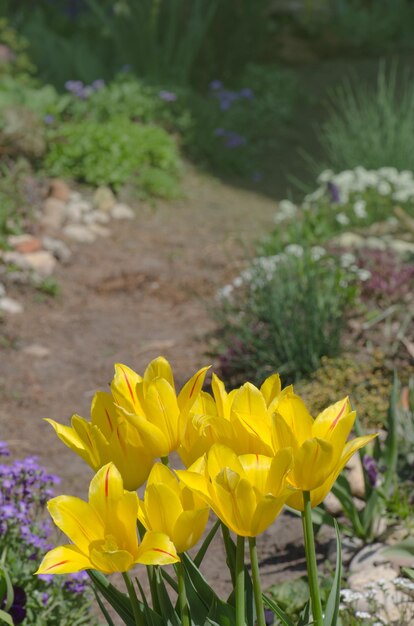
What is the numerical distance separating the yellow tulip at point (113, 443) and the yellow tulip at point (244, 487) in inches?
6.0

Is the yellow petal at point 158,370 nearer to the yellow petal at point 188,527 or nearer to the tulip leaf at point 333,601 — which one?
the yellow petal at point 188,527

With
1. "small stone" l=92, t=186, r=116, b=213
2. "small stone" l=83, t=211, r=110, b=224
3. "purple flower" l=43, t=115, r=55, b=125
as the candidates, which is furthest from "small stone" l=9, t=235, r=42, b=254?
"purple flower" l=43, t=115, r=55, b=125

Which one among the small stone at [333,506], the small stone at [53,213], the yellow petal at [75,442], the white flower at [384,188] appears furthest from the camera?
the small stone at [53,213]

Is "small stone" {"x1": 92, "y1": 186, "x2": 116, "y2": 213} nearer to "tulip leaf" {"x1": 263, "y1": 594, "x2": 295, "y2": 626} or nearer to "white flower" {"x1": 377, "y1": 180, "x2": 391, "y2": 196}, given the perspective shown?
"white flower" {"x1": 377, "y1": 180, "x2": 391, "y2": 196}

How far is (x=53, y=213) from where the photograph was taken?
301 inches

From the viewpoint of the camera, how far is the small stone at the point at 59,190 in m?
7.88

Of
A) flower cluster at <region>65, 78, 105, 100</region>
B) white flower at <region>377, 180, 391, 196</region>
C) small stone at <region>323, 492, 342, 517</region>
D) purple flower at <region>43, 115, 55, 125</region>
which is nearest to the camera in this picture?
small stone at <region>323, 492, 342, 517</region>

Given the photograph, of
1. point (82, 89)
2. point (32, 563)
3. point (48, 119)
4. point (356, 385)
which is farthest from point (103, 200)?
point (32, 563)

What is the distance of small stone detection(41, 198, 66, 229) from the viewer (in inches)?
299

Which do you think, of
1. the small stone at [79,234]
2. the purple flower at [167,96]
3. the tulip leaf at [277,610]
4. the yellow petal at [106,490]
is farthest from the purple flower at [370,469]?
the purple flower at [167,96]

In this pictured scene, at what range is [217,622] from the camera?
5.95 feet

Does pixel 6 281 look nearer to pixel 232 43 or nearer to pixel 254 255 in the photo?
pixel 254 255

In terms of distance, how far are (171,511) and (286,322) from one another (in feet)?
11.0

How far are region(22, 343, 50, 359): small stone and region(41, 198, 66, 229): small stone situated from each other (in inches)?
74.7
